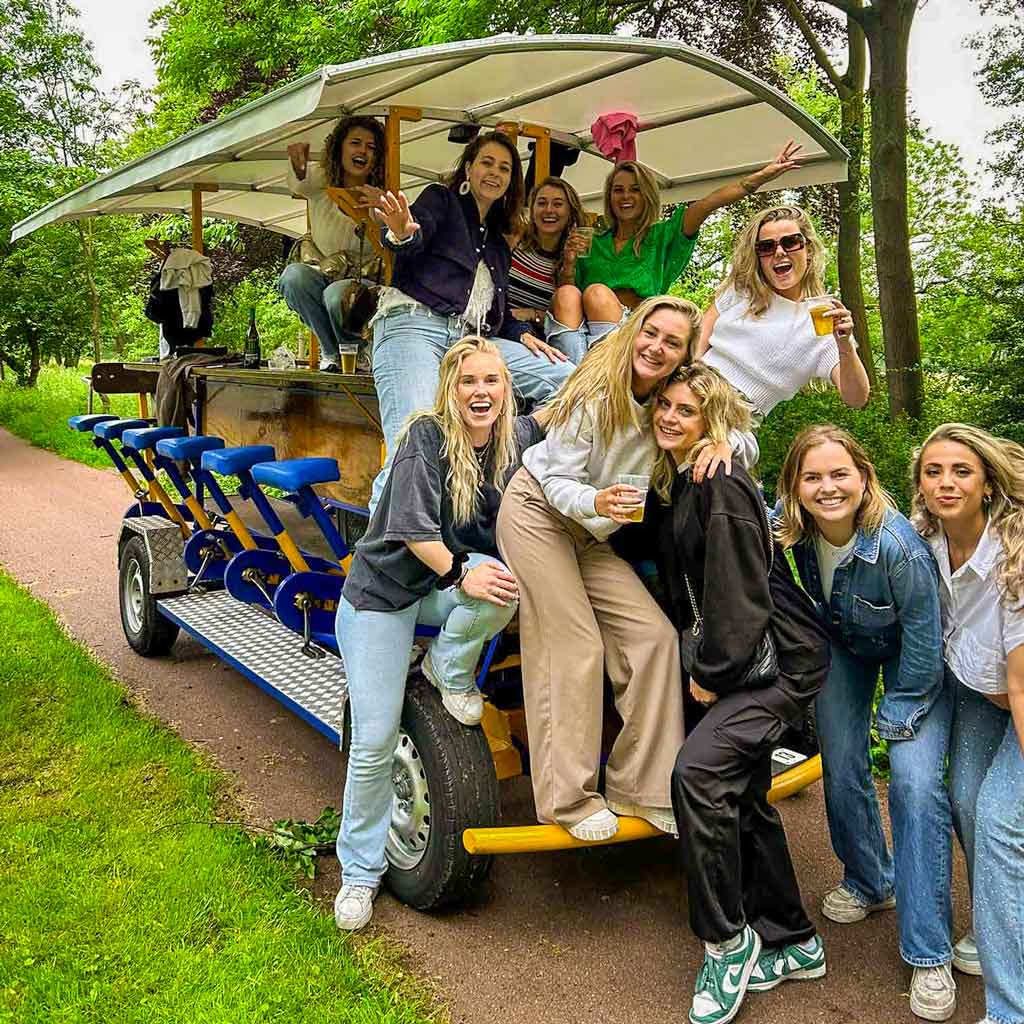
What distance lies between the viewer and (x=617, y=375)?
331 cm

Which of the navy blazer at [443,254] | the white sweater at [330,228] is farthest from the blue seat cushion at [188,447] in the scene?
the navy blazer at [443,254]

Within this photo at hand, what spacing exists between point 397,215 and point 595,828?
8.02 feet

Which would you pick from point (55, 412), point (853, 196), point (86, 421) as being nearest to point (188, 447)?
point (86, 421)

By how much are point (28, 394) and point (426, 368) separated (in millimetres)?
24467

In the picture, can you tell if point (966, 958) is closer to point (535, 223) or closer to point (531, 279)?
point (531, 279)

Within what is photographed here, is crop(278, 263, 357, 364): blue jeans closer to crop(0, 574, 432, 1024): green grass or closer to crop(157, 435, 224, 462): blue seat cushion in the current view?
crop(157, 435, 224, 462): blue seat cushion

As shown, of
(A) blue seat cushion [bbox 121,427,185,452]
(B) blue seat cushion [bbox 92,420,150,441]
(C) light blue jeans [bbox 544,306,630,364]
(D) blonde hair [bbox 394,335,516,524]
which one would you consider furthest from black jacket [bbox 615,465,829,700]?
(B) blue seat cushion [bbox 92,420,150,441]

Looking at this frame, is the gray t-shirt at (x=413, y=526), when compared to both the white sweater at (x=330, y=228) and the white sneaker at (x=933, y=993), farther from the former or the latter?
the white sweater at (x=330, y=228)

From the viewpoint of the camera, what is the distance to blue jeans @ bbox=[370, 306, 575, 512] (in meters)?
4.09

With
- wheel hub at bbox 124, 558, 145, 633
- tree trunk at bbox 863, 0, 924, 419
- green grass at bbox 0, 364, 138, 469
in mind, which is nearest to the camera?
wheel hub at bbox 124, 558, 145, 633

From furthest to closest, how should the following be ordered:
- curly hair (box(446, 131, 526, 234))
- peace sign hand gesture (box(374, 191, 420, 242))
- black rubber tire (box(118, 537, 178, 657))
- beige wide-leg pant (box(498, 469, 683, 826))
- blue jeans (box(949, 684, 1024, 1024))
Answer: black rubber tire (box(118, 537, 178, 657)), curly hair (box(446, 131, 526, 234)), peace sign hand gesture (box(374, 191, 420, 242)), beige wide-leg pant (box(498, 469, 683, 826)), blue jeans (box(949, 684, 1024, 1024))

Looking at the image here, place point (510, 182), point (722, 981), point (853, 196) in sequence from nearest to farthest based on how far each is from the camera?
1. point (722, 981)
2. point (510, 182)
3. point (853, 196)

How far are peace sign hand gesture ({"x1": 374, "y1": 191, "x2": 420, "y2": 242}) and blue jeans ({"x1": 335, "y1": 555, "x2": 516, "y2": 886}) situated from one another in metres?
1.43

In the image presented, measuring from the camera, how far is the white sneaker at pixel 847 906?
3.66 meters
